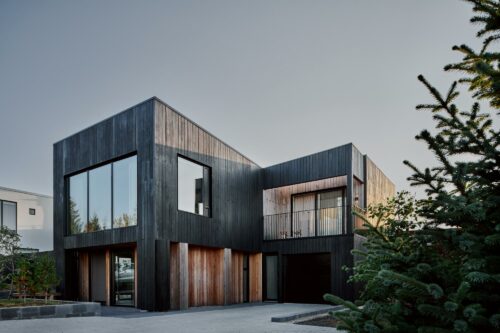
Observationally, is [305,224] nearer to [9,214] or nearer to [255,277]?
[255,277]

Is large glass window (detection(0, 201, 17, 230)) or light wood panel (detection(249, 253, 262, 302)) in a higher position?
large glass window (detection(0, 201, 17, 230))

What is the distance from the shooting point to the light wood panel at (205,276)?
14.3 m

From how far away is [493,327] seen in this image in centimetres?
269

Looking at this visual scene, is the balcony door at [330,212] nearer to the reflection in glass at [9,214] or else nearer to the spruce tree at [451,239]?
the spruce tree at [451,239]

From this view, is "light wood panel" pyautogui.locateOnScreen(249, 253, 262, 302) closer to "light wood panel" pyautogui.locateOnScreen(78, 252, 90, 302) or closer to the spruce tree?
"light wood panel" pyautogui.locateOnScreen(78, 252, 90, 302)

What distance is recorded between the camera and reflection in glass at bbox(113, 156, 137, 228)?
43.4ft

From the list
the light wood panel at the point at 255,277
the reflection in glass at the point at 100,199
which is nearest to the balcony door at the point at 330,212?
the light wood panel at the point at 255,277

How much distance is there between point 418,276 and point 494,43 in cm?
199

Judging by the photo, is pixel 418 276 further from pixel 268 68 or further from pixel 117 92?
pixel 117 92

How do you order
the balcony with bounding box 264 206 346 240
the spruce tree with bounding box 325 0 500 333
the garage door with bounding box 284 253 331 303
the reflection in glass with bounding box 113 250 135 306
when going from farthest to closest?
the balcony with bounding box 264 206 346 240 < the garage door with bounding box 284 253 331 303 < the reflection in glass with bounding box 113 250 135 306 < the spruce tree with bounding box 325 0 500 333

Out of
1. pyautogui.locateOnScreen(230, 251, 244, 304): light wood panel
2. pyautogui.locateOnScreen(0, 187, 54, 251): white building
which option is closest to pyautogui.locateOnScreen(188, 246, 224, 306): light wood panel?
pyautogui.locateOnScreen(230, 251, 244, 304): light wood panel

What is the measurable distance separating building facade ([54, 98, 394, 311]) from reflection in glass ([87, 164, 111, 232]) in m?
0.04

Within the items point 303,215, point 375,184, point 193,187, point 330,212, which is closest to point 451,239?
point 193,187

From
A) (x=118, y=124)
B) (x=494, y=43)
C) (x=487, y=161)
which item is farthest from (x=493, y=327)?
(x=118, y=124)
